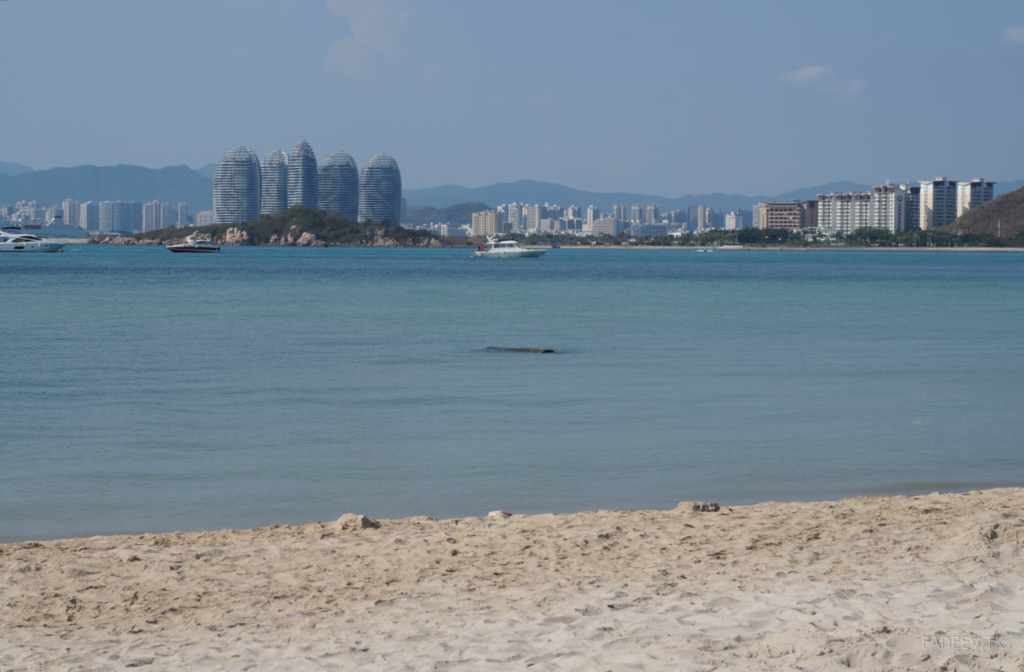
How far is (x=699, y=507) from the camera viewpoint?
8.01 m

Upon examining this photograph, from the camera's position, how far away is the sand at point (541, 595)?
471 centimetres

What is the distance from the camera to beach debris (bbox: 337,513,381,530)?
738 centimetres

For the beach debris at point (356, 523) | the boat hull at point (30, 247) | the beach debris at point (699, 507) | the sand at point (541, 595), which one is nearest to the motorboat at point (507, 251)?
the boat hull at point (30, 247)

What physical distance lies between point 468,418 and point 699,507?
5402 millimetres

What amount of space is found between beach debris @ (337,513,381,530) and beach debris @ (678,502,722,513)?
2550mm

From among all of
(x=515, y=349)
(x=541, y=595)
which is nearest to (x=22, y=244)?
(x=515, y=349)

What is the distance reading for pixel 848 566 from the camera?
6.15m

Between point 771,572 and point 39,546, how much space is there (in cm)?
519

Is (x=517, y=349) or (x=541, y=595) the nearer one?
(x=541, y=595)

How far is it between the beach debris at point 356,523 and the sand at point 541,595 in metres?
0.03

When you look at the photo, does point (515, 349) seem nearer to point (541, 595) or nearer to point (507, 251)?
point (541, 595)

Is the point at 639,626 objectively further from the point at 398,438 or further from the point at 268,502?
the point at 398,438

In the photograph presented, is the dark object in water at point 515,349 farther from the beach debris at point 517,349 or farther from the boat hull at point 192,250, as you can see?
the boat hull at point 192,250

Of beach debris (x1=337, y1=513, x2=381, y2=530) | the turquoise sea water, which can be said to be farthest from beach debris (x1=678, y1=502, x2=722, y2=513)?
beach debris (x1=337, y1=513, x2=381, y2=530)
